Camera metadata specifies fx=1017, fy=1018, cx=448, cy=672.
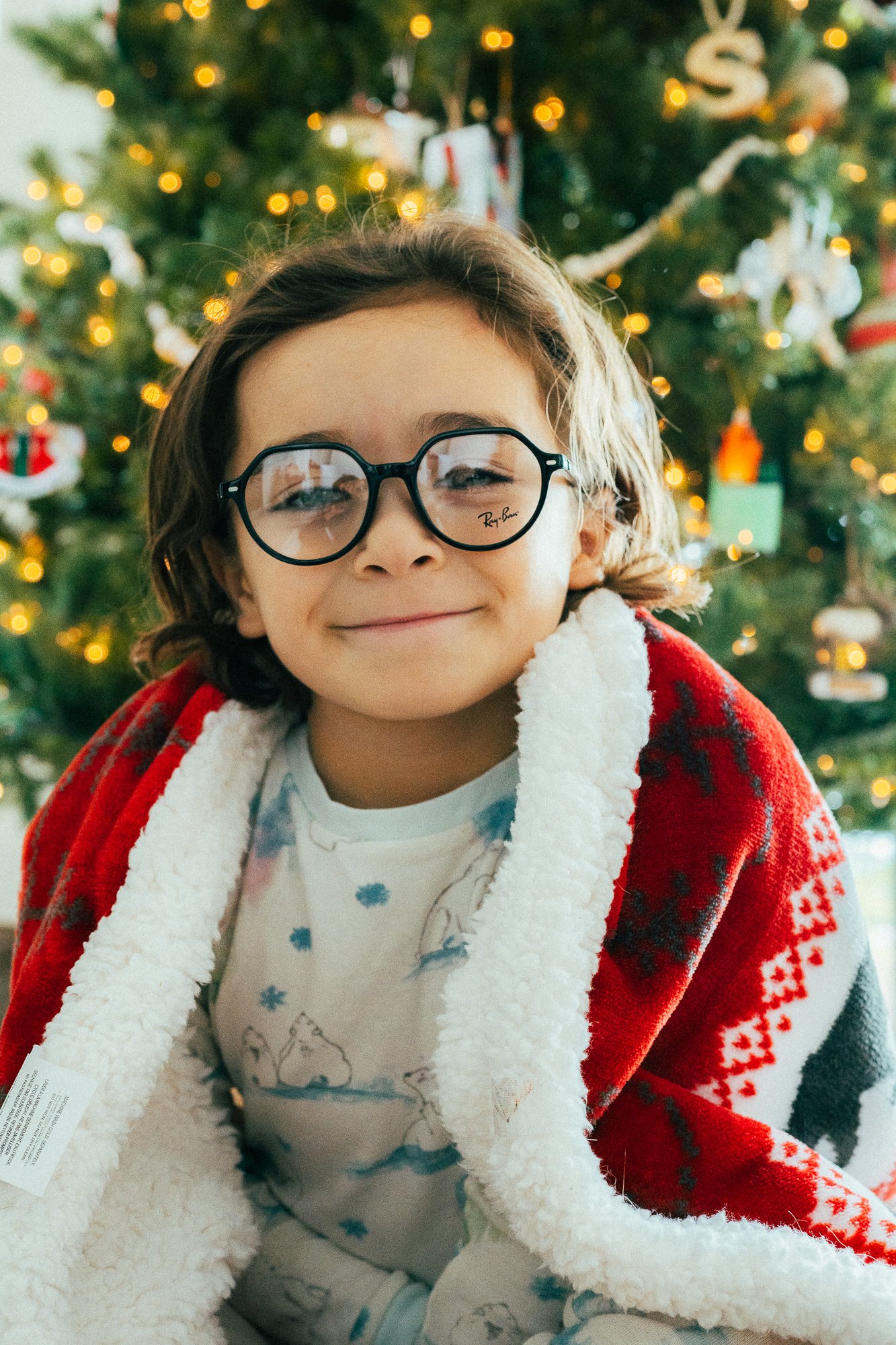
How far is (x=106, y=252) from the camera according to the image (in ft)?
6.36

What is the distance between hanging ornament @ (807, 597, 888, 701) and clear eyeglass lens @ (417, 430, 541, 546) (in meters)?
1.26

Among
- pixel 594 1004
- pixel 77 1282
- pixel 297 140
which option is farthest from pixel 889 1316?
pixel 297 140

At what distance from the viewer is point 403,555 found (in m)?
0.73

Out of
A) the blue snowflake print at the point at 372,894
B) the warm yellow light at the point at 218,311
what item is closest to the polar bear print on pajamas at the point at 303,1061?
the blue snowflake print at the point at 372,894

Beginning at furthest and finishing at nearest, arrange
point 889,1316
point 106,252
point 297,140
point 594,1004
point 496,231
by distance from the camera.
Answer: point 106,252
point 297,140
point 496,231
point 594,1004
point 889,1316

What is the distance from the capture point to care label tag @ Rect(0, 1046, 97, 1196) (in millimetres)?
704

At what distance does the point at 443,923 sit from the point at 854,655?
51.1 inches

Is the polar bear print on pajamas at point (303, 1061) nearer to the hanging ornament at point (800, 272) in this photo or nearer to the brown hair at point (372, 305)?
the brown hair at point (372, 305)

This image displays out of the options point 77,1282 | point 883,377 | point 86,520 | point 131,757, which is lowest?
point 77,1282

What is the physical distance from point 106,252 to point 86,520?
0.51 metres

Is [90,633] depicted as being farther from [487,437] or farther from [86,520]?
[487,437]

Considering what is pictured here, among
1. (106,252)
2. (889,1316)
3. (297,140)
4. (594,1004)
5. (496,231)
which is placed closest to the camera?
(889,1316)

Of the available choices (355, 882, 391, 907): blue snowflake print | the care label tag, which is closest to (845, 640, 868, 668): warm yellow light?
(355, 882, 391, 907): blue snowflake print

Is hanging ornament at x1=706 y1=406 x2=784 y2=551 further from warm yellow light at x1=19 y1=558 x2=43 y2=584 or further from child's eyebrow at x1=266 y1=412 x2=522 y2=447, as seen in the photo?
warm yellow light at x1=19 y1=558 x2=43 y2=584
